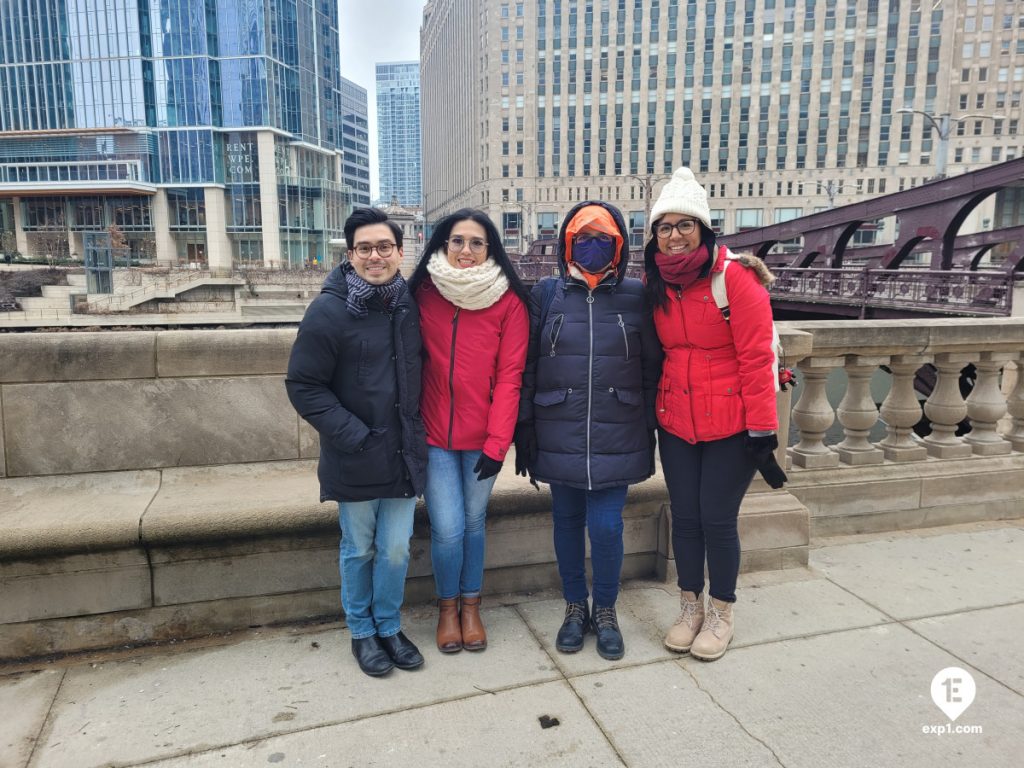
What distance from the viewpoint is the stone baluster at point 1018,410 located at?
4520mm

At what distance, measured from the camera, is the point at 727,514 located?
9.48ft

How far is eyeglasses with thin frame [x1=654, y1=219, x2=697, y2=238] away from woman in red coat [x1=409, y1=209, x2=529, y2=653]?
0.60 m

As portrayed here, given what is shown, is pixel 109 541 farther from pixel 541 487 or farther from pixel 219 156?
pixel 219 156

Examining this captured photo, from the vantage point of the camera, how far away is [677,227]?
9.10 ft

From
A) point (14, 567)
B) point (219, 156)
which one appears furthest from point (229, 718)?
point (219, 156)

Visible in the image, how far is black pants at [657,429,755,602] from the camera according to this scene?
2840 mm

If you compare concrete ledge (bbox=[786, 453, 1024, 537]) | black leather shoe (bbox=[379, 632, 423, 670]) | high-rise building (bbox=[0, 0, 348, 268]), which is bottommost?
black leather shoe (bbox=[379, 632, 423, 670])

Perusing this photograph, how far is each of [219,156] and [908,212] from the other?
6070cm

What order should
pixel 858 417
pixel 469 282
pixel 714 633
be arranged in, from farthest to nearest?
1. pixel 858 417
2. pixel 714 633
3. pixel 469 282

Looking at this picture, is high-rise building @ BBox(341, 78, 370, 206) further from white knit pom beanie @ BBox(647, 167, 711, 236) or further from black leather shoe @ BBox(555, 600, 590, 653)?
black leather shoe @ BBox(555, 600, 590, 653)

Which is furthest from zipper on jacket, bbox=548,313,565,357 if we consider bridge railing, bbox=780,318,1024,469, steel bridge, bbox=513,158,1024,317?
steel bridge, bbox=513,158,1024,317

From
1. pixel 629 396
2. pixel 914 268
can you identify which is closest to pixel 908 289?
pixel 914 268

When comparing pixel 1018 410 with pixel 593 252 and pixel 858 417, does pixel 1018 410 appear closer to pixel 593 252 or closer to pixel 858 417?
pixel 858 417

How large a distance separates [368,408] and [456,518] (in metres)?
0.61
